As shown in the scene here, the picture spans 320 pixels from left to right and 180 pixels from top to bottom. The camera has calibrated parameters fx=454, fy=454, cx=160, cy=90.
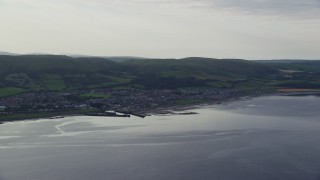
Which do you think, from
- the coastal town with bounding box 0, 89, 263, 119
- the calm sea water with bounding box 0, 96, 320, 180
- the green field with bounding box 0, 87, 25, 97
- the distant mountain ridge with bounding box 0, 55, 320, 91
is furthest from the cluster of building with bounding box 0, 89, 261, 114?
the calm sea water with bounding box 0, 96, 320, 180

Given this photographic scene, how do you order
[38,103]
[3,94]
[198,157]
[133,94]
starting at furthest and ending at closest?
[133,94] < [3,94] < [38,103] < [198,157]

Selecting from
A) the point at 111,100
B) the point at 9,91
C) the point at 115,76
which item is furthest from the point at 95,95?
the point at 115,76

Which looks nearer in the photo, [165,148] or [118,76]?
[165,148]

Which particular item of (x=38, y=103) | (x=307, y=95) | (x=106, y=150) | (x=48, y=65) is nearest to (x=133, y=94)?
(x=38, y=103)

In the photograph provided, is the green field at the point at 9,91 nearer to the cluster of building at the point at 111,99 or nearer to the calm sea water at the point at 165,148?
the cluster of building at the point at 111,99

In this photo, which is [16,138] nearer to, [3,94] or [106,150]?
[106,150]

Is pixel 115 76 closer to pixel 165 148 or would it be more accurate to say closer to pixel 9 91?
pixel 9 91

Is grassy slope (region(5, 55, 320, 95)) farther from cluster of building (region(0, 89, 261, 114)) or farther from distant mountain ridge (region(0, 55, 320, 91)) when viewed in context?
cluster of building (region(0, 89, 261, 114))
